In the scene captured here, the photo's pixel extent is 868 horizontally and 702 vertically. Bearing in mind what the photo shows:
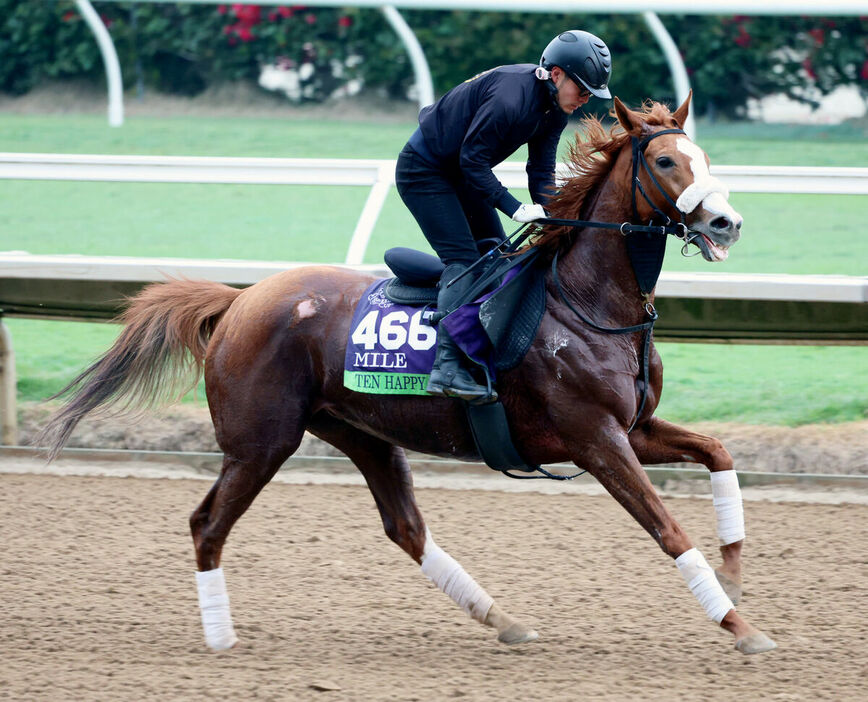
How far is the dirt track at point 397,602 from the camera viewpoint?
3.99m

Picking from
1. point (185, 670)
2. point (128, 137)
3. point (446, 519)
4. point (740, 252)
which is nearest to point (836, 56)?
point (740, 252)

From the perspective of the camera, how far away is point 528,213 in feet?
14.0

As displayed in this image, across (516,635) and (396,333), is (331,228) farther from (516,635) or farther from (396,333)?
(516,635)

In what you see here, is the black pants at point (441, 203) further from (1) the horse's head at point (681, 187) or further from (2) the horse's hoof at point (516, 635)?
(2) the horse's hoof at point (516, 635)

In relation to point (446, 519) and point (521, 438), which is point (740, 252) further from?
point (521, 438)

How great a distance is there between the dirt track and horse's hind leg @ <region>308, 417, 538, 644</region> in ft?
0.33

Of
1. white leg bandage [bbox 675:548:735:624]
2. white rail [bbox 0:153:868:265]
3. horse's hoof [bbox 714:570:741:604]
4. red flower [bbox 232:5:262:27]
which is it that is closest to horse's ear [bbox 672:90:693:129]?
white leg bandage [bbox 675:548:735:624]

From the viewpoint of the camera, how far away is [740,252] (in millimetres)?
9438

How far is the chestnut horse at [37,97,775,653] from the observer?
4082 mm

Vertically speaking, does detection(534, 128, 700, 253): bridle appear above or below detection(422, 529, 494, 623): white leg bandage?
above

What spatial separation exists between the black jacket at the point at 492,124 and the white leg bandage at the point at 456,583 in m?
1.31

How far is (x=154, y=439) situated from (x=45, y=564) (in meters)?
2.09

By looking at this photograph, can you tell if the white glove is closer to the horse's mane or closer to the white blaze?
the horse's mane

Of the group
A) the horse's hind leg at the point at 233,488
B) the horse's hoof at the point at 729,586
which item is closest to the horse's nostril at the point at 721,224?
the horse's hoof at the point at 729,586
